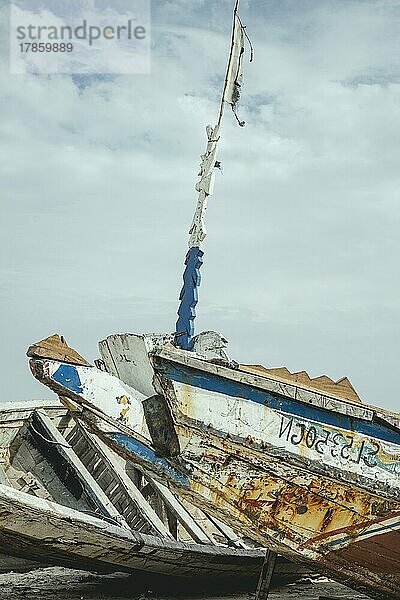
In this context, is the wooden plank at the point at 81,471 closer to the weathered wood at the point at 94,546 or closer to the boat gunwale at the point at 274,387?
the weathered wood at the point at 94,546

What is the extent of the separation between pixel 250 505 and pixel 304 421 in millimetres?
762

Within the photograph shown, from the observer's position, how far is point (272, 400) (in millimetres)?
5770

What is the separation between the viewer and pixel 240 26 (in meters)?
7.57

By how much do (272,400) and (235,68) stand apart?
328cm

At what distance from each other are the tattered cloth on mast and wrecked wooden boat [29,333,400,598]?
8.46 feet

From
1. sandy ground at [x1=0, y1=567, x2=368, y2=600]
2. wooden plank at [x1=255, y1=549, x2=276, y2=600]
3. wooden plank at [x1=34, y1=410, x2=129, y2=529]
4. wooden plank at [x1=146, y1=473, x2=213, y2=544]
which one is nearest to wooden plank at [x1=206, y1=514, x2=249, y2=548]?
wooden plank at [x1=146, y1=473, x2=213, y2=544]

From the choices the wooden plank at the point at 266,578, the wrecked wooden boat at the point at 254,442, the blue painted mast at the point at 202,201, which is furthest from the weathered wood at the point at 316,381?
the wooden plank at the point at 266,578

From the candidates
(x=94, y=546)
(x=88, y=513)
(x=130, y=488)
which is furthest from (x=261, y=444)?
(x=130, y=488)

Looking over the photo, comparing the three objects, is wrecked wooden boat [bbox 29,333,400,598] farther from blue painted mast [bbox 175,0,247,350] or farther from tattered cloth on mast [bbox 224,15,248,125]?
tattered cloth on mast [bbox 224,15,248,125]

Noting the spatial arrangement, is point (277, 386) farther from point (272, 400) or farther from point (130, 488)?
point (130, 488)

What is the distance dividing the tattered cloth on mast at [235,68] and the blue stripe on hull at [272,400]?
8.92 feet

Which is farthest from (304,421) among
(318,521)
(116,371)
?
(116,371)

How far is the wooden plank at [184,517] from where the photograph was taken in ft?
26.8

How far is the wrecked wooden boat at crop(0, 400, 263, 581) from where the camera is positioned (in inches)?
263
